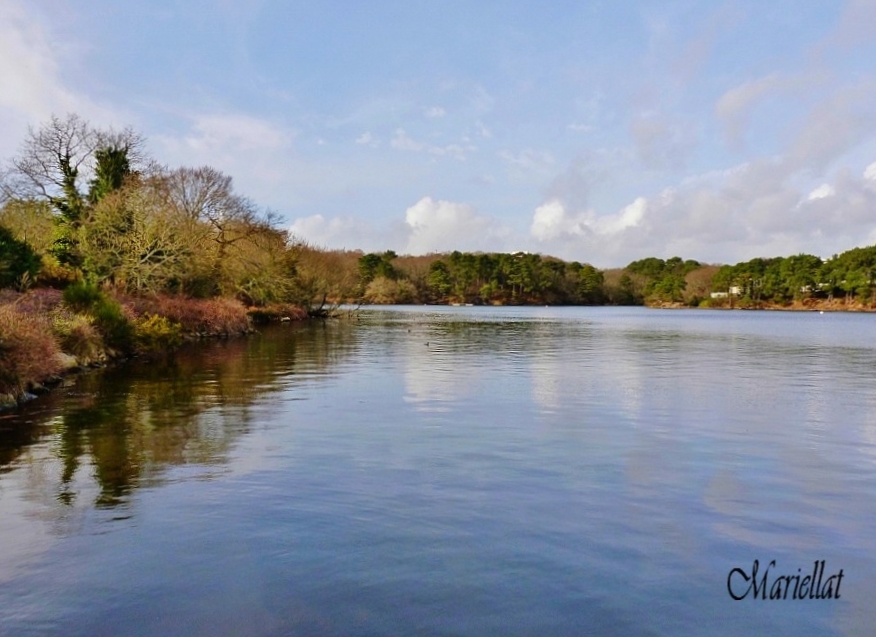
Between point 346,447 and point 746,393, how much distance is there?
45.3ft

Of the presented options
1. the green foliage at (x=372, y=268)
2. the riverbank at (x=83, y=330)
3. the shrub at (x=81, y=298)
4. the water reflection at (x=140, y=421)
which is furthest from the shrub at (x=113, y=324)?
the green foliage at (x=372, y=268)

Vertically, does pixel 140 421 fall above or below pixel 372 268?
below

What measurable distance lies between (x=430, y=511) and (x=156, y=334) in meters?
28.9

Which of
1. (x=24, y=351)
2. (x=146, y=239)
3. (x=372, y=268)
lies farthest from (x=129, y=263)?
(x=372, y=268)

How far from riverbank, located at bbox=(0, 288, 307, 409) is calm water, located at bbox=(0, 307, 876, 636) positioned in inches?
60.2

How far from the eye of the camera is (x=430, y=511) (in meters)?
9.27

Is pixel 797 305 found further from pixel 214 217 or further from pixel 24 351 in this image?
pixel 24 351

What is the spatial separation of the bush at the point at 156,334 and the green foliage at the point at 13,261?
5.60 m

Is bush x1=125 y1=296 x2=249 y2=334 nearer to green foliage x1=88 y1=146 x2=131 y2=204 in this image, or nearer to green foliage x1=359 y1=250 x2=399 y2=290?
green foliage x1=88 y1=146 x2=131 y2=204

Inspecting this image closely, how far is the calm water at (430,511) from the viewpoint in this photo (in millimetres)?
6453

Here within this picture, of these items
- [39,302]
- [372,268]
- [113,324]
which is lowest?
[113,324]

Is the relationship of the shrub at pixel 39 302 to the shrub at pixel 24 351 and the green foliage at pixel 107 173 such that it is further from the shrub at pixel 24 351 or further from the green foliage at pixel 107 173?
the green foliage at pixel 107 173

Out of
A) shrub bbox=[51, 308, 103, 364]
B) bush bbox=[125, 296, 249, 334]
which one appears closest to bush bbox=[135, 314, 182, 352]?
bush bbox=[125, 296, 249, 334]

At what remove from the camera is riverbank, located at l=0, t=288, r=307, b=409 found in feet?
61.3
